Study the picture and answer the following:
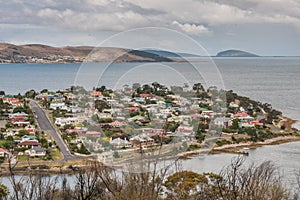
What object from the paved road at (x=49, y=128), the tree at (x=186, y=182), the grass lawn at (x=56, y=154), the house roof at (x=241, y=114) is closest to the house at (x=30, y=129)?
the paved road at (x=49, y=128)

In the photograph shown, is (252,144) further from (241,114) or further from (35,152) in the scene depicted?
(35,152)

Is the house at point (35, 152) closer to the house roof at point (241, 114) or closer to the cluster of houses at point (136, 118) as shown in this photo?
the cluster of houses at point (136, 118)

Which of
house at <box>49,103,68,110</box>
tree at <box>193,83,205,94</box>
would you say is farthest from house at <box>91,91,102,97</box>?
house at <box>49,103,68,110</box>

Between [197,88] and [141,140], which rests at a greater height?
[197,88]

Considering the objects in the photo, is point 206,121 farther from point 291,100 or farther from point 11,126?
point 291,100

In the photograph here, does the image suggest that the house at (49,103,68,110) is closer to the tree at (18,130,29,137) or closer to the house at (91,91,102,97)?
the tree at (18,130,29,137)

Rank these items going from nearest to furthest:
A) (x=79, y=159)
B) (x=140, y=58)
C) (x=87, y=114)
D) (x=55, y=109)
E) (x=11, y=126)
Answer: (x=140, y=58) → (x=79, y=159) → (x=87, y=114) → (x=11, y=126) → (x=55, y=109)

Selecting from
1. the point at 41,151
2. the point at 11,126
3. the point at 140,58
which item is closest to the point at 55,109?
the point at 11,126

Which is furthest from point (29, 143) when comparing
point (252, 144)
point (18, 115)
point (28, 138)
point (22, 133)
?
point (252, 144)
